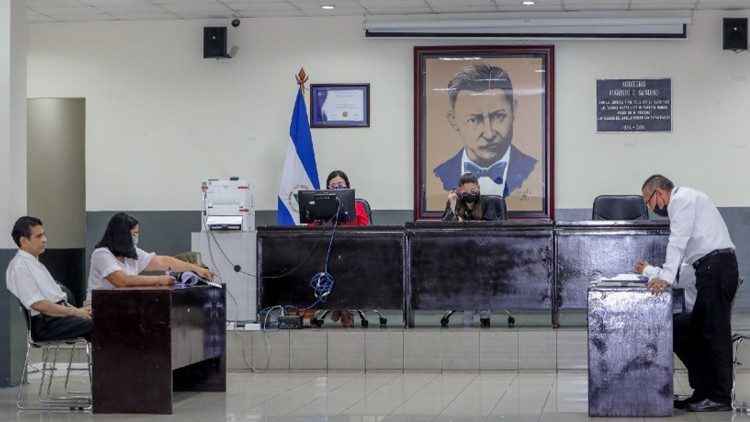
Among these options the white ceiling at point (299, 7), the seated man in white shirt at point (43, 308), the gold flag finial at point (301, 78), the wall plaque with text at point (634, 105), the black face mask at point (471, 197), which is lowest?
the seated man in white shirt at point (43, 308)

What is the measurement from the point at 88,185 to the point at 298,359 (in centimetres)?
413

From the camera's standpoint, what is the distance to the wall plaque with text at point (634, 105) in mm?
12102

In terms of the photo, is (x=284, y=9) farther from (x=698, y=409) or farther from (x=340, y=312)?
(x=698, y=409)

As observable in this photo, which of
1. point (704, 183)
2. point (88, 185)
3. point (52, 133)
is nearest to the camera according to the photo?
point (704, 183)

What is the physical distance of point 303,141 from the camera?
12.2 metres

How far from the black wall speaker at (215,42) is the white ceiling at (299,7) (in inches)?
6.1

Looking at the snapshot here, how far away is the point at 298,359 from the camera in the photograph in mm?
9805

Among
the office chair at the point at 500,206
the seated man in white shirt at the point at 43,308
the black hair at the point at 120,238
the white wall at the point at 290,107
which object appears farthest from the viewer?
the white wall at the point at 290,107

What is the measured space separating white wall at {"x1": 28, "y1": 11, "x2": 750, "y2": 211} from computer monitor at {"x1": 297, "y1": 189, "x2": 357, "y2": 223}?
7.83 ft

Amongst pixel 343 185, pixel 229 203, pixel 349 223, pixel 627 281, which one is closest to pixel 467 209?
pixel 349 223

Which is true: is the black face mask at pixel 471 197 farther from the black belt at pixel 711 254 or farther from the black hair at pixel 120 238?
the black hair at pixel 120 238

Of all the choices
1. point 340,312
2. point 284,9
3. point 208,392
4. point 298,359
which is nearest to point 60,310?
point 208,392

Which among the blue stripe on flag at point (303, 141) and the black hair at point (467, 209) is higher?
the blue stripe on flag at point (303, 141)

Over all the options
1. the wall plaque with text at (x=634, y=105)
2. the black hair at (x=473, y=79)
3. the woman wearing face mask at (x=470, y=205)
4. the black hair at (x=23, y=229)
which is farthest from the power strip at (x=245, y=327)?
the wall plaque with text at (x=634, y=105)
